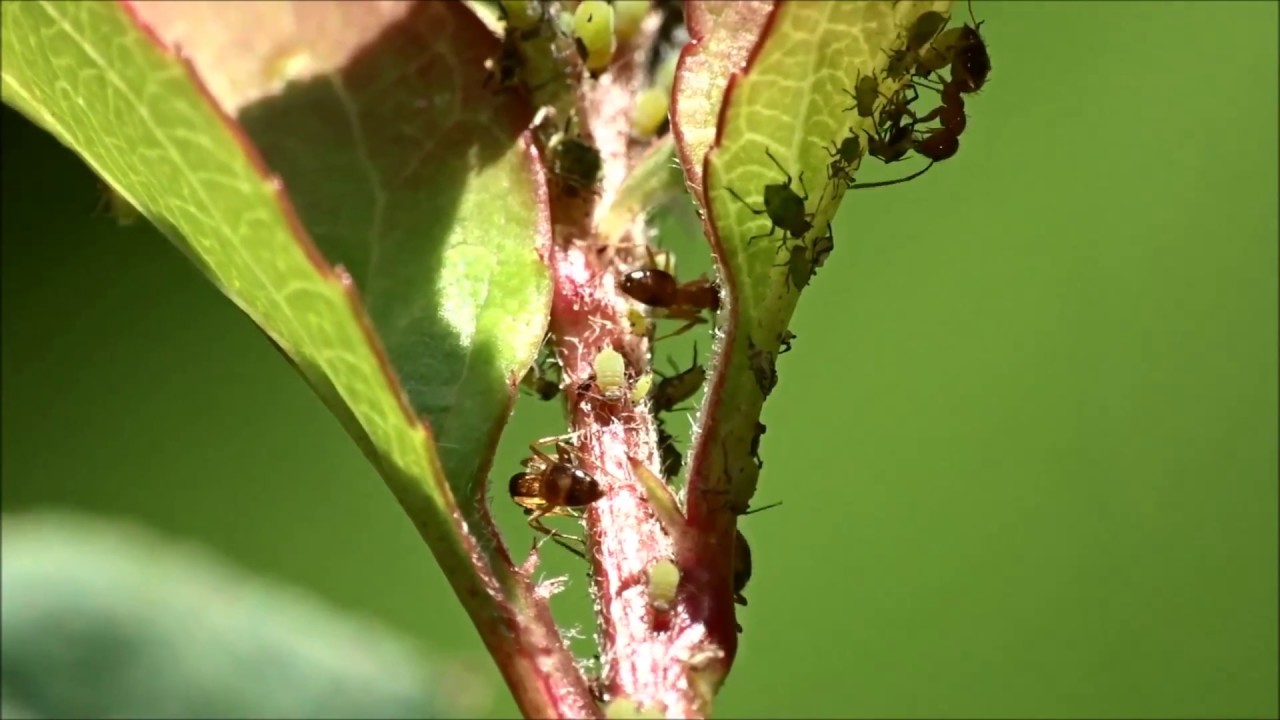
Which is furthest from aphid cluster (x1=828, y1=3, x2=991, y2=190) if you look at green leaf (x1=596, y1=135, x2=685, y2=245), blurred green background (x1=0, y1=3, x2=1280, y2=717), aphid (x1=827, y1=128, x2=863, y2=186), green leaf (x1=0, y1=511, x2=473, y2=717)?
blurred green background (x1=0, y1=3, x2=1280, y2=717)

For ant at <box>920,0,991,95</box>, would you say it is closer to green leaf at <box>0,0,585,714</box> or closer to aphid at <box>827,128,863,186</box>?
aphid at <box>827,128,863,186</box>

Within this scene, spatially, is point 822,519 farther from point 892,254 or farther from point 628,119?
point 628,119

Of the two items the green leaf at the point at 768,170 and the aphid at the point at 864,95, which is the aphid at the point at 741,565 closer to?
the green leaf at the point at 768,170

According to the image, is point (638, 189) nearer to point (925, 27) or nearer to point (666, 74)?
point (666, 74)

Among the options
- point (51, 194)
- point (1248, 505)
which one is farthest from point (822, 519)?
point (51, 194)

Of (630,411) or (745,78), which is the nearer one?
(745,78)

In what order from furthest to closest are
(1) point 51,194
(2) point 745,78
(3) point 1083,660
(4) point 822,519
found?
(1) point 51,194 < (4) point 822,519 < (3) point 1083,660 < (2) point 745,78

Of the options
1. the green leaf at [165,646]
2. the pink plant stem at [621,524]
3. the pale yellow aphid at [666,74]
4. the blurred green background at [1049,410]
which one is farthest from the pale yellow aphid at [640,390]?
the blurred green background at [1049,410]

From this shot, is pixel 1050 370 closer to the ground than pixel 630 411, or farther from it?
closer to the ground
